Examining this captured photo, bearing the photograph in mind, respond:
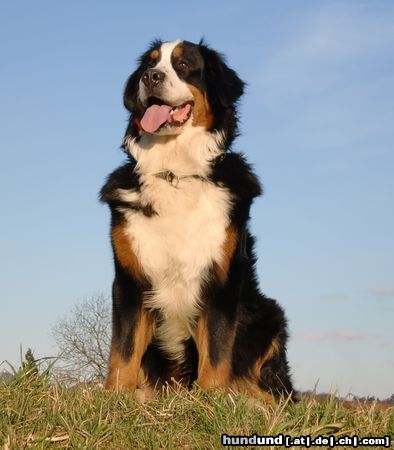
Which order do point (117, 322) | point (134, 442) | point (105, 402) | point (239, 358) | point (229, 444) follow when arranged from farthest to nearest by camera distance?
point (239, 358)
point (117, 322)
point (105, 402)
point (134, 442)
point (229, 444)

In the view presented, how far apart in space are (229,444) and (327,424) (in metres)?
0.54

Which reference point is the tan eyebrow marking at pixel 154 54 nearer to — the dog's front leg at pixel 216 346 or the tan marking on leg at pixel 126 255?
the tan marking on leg at pixel 126 255

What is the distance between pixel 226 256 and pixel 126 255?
83 cm

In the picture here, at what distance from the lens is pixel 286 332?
23.4ft

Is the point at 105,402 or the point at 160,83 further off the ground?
the point at 160,83

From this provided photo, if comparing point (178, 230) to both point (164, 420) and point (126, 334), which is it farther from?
point (164, 420)

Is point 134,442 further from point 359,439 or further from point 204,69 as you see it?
point 204,69

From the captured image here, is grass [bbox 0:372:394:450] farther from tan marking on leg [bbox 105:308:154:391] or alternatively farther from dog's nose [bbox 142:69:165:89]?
dog's nose [bbox 142:69:165:89]

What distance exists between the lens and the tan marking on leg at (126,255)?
6234 mm

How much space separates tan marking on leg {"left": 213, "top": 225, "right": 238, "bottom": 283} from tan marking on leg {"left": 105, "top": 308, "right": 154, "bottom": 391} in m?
0.69

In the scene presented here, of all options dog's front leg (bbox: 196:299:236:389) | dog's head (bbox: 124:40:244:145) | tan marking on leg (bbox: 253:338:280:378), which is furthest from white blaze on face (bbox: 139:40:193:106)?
tan marking on leg (bbox: 253:338:280:378)

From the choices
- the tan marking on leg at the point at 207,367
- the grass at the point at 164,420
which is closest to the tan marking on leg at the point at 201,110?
the tan marking on leg at the point at 207,367

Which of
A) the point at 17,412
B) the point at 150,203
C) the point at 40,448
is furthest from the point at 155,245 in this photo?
the point at 40,448

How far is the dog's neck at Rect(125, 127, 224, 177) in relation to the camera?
262 inches
